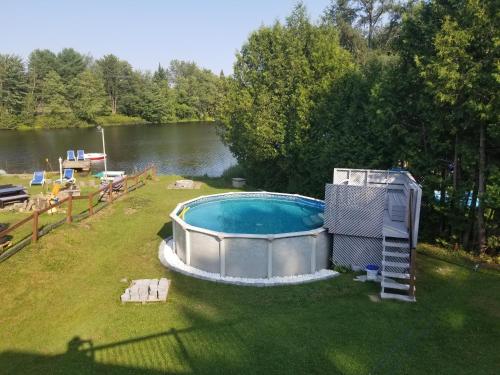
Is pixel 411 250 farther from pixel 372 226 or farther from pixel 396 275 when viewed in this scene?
pixel 372 226

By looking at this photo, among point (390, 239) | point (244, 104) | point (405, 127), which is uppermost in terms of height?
point (244, 104)

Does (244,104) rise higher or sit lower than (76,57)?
lower

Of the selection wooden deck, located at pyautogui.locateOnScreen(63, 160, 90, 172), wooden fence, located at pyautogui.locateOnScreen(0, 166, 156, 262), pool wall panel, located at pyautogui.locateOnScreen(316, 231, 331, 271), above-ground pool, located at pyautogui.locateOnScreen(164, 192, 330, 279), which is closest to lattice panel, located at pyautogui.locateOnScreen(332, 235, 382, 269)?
pool wall panel, located at pyautogui.locateOnScreen(316, 231, 331, 271)

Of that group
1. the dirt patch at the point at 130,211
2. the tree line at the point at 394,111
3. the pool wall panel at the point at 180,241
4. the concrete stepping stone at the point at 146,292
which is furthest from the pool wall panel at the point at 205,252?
the tree line at the point at 394,111

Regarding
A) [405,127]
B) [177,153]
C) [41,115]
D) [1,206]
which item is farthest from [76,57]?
[405,127]

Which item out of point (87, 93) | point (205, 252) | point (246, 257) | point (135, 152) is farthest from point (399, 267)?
point (87, 93)

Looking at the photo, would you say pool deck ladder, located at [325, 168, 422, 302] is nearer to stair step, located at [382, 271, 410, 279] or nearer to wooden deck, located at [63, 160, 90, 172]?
stair step, located at [382, 271, 410, 279]

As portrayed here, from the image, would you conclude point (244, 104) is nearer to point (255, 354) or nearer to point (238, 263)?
point (238, 263)
